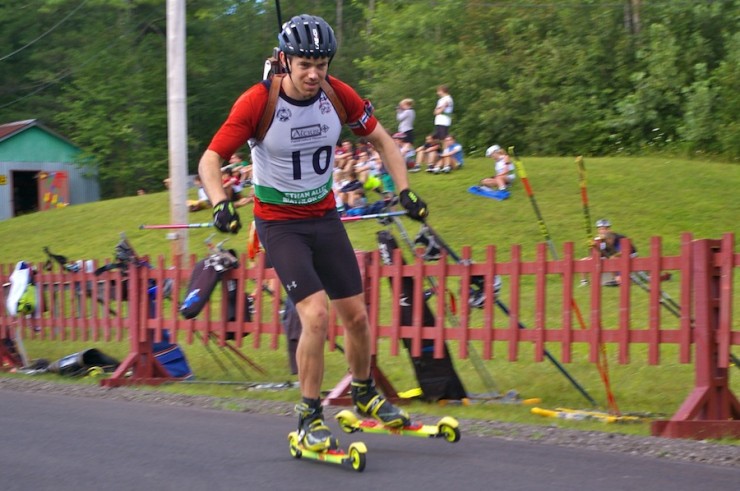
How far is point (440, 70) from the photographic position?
48188 millimetres

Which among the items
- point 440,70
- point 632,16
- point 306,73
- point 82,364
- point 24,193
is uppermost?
point 632,16

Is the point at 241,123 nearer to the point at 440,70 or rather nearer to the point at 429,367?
the point at 429,367

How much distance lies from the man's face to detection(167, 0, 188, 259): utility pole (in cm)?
1226

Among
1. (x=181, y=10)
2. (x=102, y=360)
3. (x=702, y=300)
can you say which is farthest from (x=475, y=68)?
(x=702, y=300)

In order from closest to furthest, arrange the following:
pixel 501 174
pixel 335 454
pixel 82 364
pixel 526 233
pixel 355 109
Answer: pixel 335 454 < pixel 355 109 < pixel 82 364 < pixel 526 233 < pixel 501 174

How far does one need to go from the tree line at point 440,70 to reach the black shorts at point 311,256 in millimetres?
31988

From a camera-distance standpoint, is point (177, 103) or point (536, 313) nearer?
point (536, 313)

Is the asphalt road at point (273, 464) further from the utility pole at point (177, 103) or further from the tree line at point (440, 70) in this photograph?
the tree line at point (440, 70)

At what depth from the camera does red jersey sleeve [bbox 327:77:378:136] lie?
6203mm

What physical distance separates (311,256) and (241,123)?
820 mm

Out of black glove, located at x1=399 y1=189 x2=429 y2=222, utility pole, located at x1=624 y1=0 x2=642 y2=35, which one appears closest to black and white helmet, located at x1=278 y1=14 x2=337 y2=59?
black glove, located at x1=399 y1=189 x2=429 y2=222

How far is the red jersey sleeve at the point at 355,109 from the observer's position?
6203 mm

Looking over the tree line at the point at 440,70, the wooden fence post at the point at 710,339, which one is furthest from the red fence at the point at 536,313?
the tree line at the point at 440,70

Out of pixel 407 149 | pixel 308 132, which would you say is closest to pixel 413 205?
pixel 308 132
